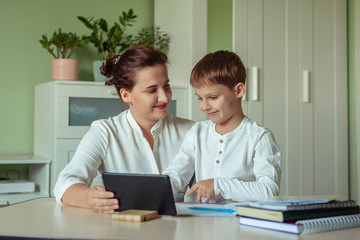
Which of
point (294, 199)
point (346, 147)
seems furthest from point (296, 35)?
point (294, 199)

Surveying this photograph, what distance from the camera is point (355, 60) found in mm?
3533

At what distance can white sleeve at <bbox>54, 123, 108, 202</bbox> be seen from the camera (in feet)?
5.70

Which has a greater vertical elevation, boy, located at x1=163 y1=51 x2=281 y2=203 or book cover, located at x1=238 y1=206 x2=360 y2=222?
boy, located at x1=163 y1=51 x2=281 y2=203

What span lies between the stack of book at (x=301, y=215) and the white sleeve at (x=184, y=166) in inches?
22.2

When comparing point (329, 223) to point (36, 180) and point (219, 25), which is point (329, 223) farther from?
point (36, 180)

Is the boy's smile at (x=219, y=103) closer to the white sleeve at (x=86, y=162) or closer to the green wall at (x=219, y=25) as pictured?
the white sleeve at (x=86, y=162)

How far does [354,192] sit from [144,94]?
2155 millimetres

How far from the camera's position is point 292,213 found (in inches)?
47.3

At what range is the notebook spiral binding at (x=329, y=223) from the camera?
1.18 meters

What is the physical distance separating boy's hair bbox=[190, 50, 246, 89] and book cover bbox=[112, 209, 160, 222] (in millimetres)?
599

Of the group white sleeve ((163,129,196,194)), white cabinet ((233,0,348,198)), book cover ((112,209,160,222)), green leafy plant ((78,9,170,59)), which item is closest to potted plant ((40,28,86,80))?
green leafy plant ((78,9,170,59))

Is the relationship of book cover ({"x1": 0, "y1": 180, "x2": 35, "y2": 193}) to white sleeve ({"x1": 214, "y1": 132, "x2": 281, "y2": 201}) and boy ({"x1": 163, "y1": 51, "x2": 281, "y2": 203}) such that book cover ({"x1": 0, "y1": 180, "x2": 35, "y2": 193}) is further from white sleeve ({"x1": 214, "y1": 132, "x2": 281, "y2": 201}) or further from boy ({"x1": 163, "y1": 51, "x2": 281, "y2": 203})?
white sleeve ({"x1": 214, "y1": 132, "x2": 281, "y2": 201})

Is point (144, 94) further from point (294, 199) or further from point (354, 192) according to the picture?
point (354, 192)

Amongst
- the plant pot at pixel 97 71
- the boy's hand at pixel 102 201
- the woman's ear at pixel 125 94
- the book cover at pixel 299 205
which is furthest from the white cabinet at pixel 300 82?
the book cover at pixel 299 205
